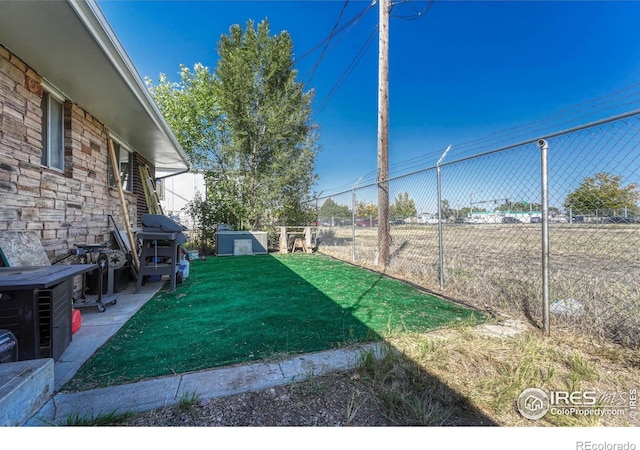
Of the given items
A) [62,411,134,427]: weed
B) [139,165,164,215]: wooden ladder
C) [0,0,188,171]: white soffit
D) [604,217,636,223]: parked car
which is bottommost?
[62,411,134,427]: weed

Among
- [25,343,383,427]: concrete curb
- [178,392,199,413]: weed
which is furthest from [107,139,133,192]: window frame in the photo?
[178,392,199,413]: weed

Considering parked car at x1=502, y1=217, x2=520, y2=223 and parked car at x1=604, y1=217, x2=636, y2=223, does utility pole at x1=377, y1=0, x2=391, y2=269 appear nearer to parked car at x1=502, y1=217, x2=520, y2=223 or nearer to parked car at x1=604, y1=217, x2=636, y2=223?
parked car at x1=502, y1=217, x2=520, y2=223

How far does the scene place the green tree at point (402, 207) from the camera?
4943 mm

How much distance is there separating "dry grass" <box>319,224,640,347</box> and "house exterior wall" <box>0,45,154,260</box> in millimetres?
4919

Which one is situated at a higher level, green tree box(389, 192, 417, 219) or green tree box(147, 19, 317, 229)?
green tree box(147, 19, 317, 229)

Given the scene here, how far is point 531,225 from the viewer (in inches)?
110

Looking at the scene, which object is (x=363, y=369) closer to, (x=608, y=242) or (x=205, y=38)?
(x=608, y=242)

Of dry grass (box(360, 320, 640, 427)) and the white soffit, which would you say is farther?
the white soffit

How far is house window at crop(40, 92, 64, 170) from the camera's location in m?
3.34

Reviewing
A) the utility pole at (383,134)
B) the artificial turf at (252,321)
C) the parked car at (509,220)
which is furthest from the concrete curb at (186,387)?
the utility pole at (383,134)

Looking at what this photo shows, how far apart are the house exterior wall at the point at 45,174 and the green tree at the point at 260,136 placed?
424cm
